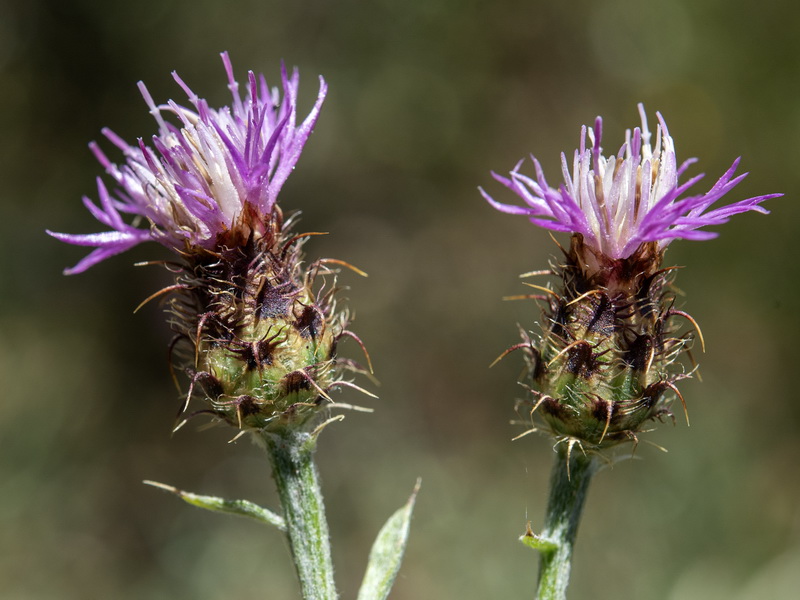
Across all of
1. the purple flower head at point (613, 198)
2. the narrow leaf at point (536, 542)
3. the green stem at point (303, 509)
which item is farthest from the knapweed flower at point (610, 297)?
the green stem at point (303, 509)

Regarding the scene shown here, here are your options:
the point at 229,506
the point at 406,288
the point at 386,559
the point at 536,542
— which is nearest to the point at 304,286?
the point at 229,506

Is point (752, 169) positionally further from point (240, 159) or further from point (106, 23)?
point (106, 23)

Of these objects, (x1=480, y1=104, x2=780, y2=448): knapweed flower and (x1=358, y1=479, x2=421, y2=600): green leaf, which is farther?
(x1=358, y1=479, x2=421, y2=600): green leaf

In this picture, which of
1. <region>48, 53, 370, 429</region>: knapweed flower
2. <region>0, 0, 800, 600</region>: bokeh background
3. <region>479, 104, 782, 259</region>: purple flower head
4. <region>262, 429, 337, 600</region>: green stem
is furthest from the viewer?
<region>0, 0, 800, 600</region>: bokeh background

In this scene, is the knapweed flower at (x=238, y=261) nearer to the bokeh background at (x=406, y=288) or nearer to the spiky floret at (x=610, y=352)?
the spiky floret at (x=610, y=352)

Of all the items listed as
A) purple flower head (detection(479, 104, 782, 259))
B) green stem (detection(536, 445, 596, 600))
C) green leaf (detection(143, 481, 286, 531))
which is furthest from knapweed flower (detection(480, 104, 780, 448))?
green leaf (detection(143, 481, 286, 531))

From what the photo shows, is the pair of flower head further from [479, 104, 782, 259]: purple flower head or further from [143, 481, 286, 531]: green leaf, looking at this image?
[143, 481, 286, 531]: green leaf

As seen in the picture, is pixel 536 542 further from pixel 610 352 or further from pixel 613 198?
pixel 613 198
